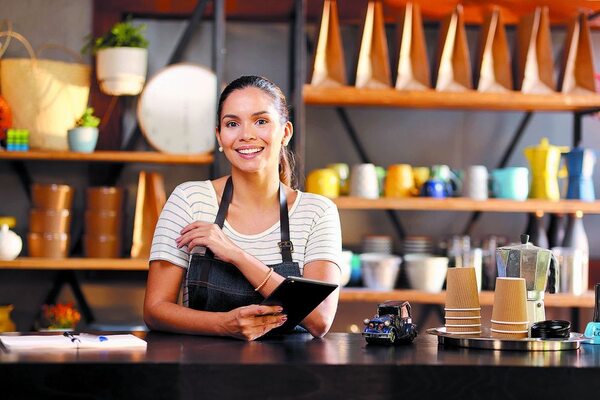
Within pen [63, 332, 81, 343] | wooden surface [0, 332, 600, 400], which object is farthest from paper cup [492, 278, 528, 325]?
pen [63, 332, 81, 343]

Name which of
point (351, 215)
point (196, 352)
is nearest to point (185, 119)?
point (351, 215)

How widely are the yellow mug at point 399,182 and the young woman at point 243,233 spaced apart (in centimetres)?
150

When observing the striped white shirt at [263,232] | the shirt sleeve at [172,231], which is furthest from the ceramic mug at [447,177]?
the shirt sleeve at [172,231]

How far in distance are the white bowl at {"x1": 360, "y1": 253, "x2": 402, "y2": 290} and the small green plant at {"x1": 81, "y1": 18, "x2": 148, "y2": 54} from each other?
54.2 inches

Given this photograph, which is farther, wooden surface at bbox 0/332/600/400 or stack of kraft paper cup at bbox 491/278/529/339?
stack of kraft paper cup at bbox 491/278/529/339

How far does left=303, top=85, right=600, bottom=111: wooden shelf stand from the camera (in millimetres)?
4129

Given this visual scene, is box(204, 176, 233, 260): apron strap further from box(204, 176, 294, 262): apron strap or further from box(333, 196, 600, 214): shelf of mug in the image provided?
box(333, 196, 600, 214): shelf of mug

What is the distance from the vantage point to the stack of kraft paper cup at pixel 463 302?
84.7 inches

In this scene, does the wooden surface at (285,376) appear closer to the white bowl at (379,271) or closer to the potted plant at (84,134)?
the white bowl at (379,271)

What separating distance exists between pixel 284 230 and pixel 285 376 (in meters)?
0.86

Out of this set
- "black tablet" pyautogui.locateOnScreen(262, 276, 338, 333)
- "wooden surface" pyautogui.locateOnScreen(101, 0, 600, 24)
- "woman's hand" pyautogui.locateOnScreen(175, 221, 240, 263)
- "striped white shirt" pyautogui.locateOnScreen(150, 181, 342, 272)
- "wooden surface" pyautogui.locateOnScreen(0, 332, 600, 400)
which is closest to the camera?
"wooden surface" pyautogui.locateOnScreen(0, 332, 600, 400)

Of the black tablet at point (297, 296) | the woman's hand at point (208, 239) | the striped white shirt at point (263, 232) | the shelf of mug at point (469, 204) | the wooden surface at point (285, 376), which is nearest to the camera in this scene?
the wooden surface at point (285, 376)

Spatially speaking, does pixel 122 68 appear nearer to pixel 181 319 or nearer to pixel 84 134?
pixel 84 134

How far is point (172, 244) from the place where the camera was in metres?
2.54
